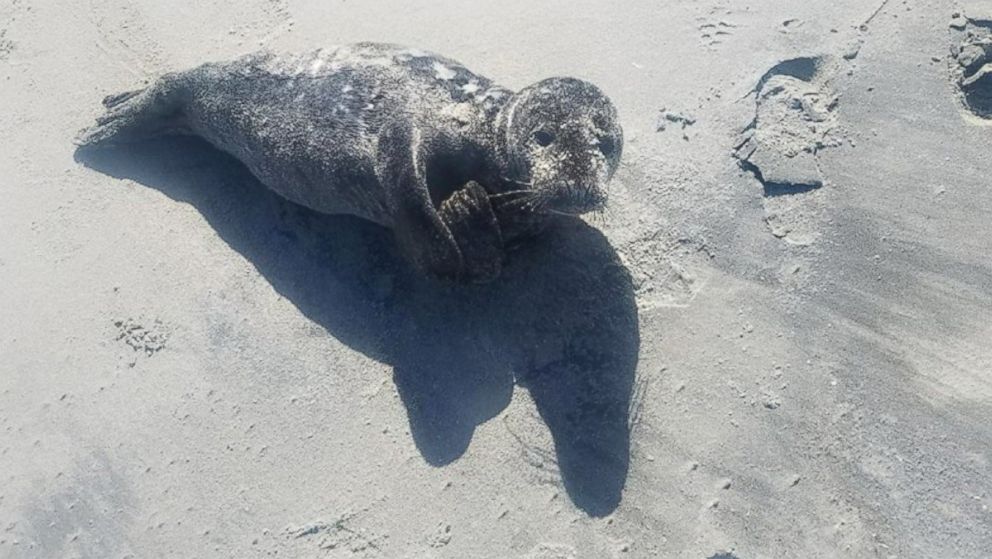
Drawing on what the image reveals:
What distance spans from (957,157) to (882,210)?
616mm

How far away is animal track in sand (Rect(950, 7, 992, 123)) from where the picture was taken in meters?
5.54

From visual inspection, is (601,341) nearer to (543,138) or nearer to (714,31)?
(543,138)

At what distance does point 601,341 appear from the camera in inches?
212

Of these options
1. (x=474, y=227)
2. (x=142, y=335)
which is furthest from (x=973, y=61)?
(x=142, y=335)

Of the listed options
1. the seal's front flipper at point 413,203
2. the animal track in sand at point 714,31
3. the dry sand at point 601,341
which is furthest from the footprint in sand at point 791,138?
the seal's front flipper at point 413,203

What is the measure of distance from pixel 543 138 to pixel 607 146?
389 millimetres

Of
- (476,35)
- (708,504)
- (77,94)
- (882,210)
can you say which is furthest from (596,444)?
(77,94)

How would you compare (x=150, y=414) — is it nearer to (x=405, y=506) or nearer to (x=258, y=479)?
(x=258, y=479)

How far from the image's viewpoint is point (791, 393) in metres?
5.09

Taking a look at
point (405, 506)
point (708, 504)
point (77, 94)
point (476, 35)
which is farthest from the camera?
point (77, 94)

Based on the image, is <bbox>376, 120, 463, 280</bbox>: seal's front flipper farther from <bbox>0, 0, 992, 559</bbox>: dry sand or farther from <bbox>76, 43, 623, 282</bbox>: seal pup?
<bbox>0, 0, 992, 559</bbox>: dry sand

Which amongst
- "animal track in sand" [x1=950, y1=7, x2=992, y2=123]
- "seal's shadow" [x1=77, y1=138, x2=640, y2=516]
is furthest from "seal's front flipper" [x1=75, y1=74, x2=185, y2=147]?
"animal track in sand" [x1=950, y1=7, x2=992, y2=123]

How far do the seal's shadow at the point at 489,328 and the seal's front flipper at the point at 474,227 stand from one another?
12.3 inches

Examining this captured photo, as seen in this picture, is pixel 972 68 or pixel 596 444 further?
pixel 972 68
